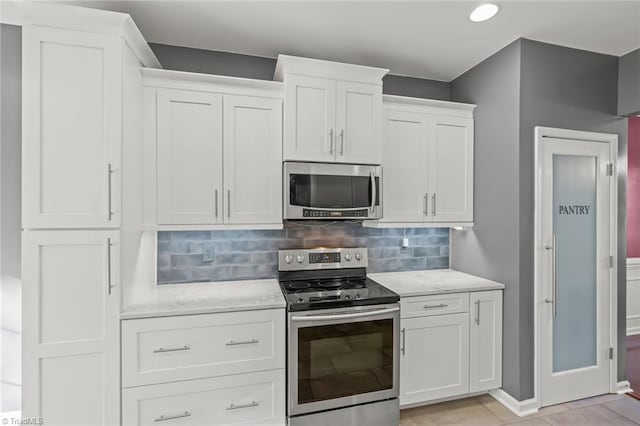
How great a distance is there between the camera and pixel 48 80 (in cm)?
169

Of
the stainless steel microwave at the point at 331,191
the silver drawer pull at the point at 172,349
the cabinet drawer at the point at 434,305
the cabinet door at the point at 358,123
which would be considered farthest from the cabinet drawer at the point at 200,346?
the cabinet door at the point at 358,123

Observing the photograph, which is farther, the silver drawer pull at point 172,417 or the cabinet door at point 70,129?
the silver drawer pull at point 172,417

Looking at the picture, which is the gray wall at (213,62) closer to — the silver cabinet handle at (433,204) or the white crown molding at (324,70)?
the white crown molding at (324,70)

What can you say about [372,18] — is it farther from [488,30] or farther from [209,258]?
[209,258]

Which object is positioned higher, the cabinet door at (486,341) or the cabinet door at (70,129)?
the cabinet door at (70,129)

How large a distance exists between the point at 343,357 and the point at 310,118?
1606mm

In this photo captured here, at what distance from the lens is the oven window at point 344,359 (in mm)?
2025

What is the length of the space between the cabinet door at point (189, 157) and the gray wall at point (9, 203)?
0.88 m

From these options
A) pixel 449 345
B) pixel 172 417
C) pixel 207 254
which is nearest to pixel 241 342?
pixel 172 417

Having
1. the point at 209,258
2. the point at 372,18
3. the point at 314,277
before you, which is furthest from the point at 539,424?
the point at 372,18

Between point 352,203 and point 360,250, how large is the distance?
0.55 meters

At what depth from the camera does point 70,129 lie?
172 cm

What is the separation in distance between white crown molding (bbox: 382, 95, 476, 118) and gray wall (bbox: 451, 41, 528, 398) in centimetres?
11

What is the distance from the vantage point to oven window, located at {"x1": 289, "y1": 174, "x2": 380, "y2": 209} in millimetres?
2297
